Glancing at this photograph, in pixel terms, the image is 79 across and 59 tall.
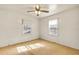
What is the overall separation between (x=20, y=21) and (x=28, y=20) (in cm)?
13

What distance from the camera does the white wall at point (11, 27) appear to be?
122 centimetres

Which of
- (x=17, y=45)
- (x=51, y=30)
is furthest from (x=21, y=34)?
(x=51, y=30)

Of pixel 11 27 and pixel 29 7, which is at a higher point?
pixel 29 7

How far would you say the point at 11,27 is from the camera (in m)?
1.25

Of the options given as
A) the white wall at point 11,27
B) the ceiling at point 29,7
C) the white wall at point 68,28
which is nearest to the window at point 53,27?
the white wall at point 68,28

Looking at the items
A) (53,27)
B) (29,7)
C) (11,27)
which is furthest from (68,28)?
(11,27)

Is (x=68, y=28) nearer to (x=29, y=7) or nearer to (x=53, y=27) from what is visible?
(x=53, y=27)

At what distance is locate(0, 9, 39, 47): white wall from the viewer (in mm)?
1218

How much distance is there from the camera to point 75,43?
124cm

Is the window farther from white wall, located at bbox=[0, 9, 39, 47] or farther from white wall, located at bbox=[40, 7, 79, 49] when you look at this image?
white wall, located at bbox=[0, 9, 39, 47]

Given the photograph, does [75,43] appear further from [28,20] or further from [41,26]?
[28,20]

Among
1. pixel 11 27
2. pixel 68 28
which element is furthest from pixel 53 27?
pixel 11 27

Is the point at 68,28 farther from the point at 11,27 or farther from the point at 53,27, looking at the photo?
the point at 11,27

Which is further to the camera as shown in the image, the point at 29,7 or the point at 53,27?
the point at 53,27
